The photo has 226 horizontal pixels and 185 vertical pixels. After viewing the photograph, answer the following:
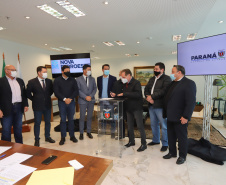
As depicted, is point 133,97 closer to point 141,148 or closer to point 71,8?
point 141,148

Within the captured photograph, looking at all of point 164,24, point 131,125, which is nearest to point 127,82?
point 131,125

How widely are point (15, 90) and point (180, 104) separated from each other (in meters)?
2.81

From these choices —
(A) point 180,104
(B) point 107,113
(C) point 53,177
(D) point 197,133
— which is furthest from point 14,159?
(D) point 197,133

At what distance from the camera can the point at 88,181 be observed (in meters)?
0.92

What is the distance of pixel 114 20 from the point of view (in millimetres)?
3645

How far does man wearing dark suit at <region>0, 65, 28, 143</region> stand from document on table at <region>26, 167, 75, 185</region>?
217cm

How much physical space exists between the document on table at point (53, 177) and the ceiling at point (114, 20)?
276 cm

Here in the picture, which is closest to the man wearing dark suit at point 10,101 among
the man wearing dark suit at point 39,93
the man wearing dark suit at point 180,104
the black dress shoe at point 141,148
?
the man wearing dark suit at point 39,93

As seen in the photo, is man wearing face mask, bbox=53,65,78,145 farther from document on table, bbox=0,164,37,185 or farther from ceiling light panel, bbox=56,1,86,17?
document on table, bbox=0,164,37,185

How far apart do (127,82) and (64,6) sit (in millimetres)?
1872

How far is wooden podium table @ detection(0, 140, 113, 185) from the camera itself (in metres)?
0.94

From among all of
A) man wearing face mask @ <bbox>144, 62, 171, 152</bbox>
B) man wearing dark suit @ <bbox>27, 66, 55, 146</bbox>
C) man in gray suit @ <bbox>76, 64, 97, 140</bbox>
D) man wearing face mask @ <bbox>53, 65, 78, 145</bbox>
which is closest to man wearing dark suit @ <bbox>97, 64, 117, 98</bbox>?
man in gray suit @ <bbox>76, 64, 97, 140</bbox>

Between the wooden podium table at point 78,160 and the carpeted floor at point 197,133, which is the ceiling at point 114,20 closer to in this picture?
the wooden podium table at point 78,160

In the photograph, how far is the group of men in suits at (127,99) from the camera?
8.06 ft
